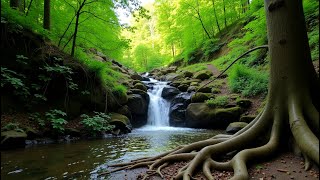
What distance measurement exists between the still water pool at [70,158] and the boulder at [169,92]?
28.4 feet

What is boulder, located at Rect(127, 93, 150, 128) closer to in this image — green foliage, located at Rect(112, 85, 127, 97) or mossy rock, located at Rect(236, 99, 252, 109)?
green foliage, located at Rect(112, 85, 127, 97)

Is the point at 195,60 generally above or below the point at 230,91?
above

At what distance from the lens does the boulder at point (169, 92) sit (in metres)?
17.9

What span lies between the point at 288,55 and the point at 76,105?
30.9ft

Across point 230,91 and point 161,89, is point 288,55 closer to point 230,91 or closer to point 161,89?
point 230,91

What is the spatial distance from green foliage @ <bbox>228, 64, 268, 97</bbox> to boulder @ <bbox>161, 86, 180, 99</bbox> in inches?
164

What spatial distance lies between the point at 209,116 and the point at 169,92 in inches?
201

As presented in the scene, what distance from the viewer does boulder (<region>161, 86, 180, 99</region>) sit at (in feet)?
58.7

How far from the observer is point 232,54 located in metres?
21.8

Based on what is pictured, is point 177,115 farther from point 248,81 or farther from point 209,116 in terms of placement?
point 248,81

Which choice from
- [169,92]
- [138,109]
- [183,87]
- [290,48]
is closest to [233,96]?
[183,87]

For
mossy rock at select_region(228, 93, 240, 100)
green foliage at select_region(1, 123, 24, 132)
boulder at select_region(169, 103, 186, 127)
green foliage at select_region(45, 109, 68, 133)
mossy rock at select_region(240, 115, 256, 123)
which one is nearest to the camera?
green foliage at select_region(1, 123, 24, 132)

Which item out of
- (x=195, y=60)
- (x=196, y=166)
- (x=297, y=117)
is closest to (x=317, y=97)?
(x=297, y=117)

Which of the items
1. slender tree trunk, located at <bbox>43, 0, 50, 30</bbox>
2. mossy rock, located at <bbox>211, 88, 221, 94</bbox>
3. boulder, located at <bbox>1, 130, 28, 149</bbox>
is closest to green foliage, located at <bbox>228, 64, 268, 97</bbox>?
mossy rock, located at <bbox>211, 88, 221, 94</bbox>
